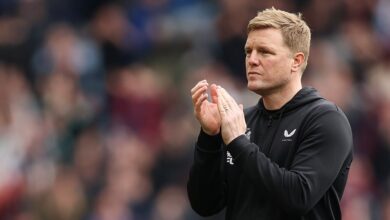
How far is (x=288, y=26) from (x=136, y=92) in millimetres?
6412

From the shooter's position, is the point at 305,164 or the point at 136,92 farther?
the point at 136,92

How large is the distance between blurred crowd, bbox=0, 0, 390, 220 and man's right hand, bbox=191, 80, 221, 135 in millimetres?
4022

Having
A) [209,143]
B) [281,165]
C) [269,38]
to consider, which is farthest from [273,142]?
[269,38]

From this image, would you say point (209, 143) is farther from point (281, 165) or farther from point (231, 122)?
point (281, 165)

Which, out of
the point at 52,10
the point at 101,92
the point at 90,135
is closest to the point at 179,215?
the point at 90,135

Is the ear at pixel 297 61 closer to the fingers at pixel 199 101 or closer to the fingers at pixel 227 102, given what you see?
the fingers at pixel 227 102

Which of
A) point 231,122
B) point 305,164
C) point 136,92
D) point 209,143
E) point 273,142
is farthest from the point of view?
point 136,92

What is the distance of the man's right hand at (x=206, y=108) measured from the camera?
504 centimetres

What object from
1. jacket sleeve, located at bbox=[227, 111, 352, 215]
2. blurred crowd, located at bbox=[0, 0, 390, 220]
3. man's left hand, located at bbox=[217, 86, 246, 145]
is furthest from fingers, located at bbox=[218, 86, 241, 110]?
blurred crowd, located at bbox=[0, 0, 390, 220]

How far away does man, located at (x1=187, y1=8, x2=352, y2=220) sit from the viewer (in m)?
4.70

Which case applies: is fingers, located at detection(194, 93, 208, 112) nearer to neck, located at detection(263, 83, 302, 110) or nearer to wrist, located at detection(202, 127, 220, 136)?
wrist, located at detection(202, 127, 220, 136)

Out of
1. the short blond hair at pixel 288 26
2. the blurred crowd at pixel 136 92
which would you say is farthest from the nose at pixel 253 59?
the blurred crowd at pixel 136 92

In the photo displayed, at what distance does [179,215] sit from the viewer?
9.53 m

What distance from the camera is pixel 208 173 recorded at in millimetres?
5145
